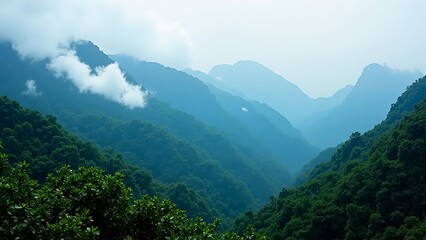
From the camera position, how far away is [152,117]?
4656 inches

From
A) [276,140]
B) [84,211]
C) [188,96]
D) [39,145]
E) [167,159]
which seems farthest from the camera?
[276,140]

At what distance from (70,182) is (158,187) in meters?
52.5

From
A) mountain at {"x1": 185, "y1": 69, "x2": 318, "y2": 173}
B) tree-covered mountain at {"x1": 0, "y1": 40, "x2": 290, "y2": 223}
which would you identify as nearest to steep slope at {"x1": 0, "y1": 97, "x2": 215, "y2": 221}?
tree-covered mountain at {"x1": 0, "y1": 40, "x2": 290, "y2": 223}

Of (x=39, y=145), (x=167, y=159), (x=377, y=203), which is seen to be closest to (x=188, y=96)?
(x=167, y=159)

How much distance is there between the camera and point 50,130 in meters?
44.6

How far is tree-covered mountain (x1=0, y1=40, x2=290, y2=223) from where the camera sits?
82.8 m

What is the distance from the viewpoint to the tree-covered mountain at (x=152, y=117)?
271 feet

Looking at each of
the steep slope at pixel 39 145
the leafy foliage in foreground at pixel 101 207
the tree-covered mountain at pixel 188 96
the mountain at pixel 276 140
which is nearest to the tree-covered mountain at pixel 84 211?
the leafy foliage in foreground at pixel 101 207

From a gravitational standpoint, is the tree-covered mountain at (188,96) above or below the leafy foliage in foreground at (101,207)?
above

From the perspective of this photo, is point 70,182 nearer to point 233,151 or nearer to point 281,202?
point 281,202

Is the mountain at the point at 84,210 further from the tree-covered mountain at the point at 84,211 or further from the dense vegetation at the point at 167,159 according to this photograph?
the dense vegetation at the point at 167,159

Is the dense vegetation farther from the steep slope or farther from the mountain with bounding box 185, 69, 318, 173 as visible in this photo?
the mountain with bounding box 185, 69, 318, 173

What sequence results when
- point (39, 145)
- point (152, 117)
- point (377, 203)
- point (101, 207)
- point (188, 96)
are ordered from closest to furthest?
point (101, 207) < point (377, 203) < point (39, 145) < point (152, 117) < point (188, 96)

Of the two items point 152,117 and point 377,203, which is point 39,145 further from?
point 152,117
